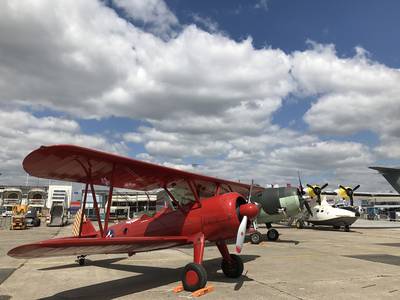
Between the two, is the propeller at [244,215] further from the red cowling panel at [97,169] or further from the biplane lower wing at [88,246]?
the red cowling panel at [97,169]

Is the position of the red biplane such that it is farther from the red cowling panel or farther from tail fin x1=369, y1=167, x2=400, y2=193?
tail fin x1=369, y1=167, x2=400, y2=193

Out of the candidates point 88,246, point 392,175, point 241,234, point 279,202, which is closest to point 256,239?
point 279,202

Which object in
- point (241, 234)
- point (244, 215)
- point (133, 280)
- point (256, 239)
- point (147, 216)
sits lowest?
point (133, 280)

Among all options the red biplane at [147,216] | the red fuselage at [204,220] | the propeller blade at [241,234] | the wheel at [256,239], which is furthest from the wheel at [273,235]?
the propeller blade at [241,234]

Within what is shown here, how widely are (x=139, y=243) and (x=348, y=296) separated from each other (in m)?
4.57

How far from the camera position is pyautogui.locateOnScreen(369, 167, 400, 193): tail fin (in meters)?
22.5

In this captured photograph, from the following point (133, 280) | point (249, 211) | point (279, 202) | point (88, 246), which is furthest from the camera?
point (279, 202)

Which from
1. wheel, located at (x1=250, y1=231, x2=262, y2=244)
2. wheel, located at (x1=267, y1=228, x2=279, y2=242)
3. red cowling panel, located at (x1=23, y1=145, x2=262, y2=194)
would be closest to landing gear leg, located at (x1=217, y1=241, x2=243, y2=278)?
red cowling panel, located at (x1=23, y1=145, x2=262, y2=194)

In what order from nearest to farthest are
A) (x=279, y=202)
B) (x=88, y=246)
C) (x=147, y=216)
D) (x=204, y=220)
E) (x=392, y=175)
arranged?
(x=88, y=246) → (x=204, y=220) → (x=147, y=216) → (x=279, y=202) → (x=392, y=175)

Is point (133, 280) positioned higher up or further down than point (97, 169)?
further down

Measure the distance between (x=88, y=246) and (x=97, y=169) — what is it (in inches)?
97.7

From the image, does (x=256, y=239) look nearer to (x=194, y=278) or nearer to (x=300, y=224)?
(x=194, y=278)

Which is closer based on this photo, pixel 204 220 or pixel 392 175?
pixel 204 220

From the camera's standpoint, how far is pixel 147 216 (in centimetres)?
1085
